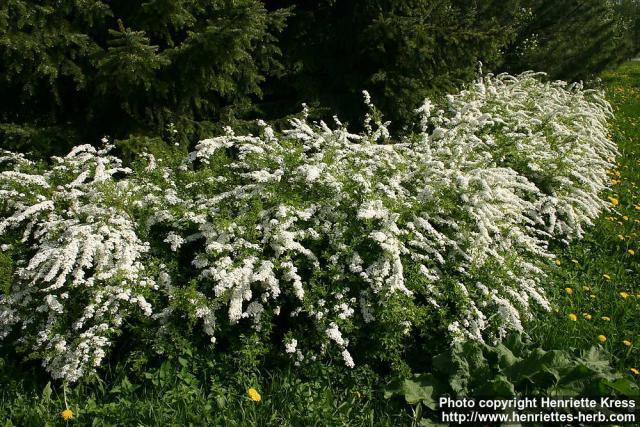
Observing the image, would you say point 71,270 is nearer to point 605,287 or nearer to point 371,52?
point 371,52

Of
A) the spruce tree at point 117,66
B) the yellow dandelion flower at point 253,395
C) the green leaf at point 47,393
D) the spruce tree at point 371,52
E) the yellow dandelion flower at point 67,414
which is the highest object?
the spruce tree at point 371,52

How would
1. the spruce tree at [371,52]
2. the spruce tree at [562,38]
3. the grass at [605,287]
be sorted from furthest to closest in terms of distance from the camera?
the spruce tree at [562,38] < the spruce tree at [371,52] < the grass at [605,287]

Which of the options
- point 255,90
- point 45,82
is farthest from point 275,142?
point 45,82

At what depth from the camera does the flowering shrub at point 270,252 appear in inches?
111

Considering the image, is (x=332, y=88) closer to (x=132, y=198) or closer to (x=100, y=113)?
(x=100, y=113)

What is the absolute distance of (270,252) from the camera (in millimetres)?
3160

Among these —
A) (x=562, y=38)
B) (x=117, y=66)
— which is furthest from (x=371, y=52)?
(x=562, y=38)

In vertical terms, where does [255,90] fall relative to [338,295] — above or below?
above

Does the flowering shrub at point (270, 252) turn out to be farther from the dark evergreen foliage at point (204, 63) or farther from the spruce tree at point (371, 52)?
the spruce tree at point (371, 52)

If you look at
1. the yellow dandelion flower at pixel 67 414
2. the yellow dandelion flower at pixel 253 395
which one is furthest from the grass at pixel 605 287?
the yellow dandelion flower at pixel 67 414

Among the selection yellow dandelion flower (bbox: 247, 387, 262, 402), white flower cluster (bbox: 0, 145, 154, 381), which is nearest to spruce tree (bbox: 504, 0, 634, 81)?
white flower cluster (bbox: 0, 145, 154, 381)

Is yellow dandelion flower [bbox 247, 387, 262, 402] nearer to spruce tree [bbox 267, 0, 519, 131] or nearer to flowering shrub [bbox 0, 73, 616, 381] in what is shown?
flowering shrub [bbox 0, 73, 616, 381]

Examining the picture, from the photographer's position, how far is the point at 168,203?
333cm

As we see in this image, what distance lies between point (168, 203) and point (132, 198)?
0.70ft
